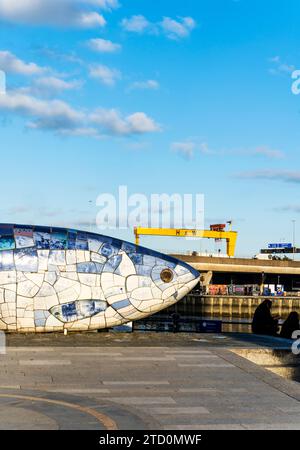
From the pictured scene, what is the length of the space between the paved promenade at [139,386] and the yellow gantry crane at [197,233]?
7741 centimetres

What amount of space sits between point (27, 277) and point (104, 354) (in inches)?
228

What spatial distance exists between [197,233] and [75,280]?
84.8m

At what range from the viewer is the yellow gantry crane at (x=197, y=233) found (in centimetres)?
11298

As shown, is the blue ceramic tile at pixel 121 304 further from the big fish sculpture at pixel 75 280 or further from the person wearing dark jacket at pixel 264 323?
the person wearing dark jacket at pixel 264 323

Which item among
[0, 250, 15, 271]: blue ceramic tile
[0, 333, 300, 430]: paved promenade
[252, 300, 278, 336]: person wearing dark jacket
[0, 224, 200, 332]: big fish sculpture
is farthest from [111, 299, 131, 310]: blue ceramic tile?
[252, 300, 278, 336]: person wearing dark jacket

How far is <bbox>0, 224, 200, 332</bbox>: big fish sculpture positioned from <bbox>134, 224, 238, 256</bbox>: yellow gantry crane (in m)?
77.4

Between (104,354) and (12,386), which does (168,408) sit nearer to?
(12,386)

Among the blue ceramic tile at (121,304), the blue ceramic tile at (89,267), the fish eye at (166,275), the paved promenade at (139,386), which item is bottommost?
the paved promenade at (139,386)

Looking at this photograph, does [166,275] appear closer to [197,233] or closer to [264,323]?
[264,323]

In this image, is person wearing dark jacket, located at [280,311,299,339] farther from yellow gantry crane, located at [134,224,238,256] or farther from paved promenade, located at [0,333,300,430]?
yellow gantry crane, located at [134,224,238,256]

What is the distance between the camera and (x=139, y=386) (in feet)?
76.3

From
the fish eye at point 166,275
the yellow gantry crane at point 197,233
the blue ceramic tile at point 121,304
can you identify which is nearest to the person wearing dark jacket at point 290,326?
the fish eye at point 166,275
